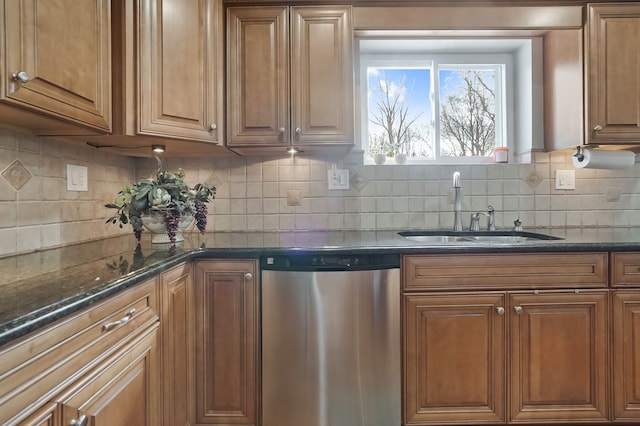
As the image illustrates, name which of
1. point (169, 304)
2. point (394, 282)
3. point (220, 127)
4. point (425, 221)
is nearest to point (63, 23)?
point (220, 127)

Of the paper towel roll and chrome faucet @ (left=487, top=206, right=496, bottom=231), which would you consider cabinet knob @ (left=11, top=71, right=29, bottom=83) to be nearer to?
chrome faucet @ (left=487, top=206, right=496, bottom=231)

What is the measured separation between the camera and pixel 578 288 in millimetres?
1652

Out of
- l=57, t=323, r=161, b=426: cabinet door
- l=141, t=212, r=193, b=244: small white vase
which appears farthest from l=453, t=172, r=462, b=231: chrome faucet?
l=57, t=323, r=161, b=426: cabinet door

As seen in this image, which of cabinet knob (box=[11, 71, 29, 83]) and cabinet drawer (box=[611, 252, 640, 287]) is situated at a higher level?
cabinet knob (box=[11, 71, 29, 83])

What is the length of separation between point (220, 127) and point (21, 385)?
1437 millimetres

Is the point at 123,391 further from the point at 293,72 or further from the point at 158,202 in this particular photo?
the point at 293,72

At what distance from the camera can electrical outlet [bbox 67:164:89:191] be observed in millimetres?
1661

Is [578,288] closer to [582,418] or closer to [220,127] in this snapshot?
[582,418]

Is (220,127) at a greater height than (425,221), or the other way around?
(220,127)

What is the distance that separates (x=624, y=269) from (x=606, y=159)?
0.72 metres

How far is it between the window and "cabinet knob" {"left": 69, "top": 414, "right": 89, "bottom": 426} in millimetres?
1953

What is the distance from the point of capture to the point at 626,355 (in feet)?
5.44

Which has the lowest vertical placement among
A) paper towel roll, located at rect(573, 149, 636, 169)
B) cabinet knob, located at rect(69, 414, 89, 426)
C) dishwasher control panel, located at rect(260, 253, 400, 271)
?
cabinet knob, located at rect(69, 414, 89, 426)

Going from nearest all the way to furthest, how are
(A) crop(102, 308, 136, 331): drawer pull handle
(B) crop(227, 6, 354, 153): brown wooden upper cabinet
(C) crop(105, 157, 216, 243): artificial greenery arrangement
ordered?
(A) crop(102, 308, 136, 331): drawer pull handle, (C) crop(105, 157, 216, 243): artificial greenery arrangement, (B) crop(227, 6, 354, 153): brown wooden upper cabinet
